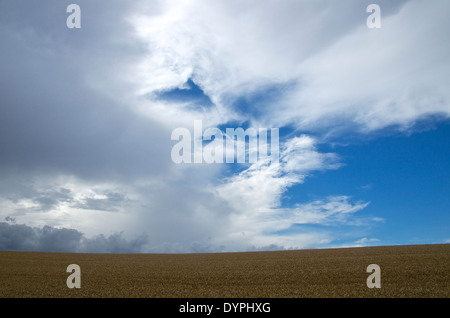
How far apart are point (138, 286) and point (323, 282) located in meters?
11.7

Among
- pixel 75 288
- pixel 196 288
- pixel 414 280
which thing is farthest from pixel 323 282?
pixel 75 288

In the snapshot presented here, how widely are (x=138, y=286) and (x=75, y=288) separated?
12.4 ft

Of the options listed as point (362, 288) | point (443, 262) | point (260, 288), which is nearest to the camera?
point (362, 288)

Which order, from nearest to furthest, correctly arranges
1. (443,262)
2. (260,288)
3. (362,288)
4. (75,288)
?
(362,288) → (260,288) → (75,288) → (443,262)

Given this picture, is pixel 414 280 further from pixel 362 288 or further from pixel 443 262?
pixel 443 262

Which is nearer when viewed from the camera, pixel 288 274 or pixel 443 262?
pixel 288 274
